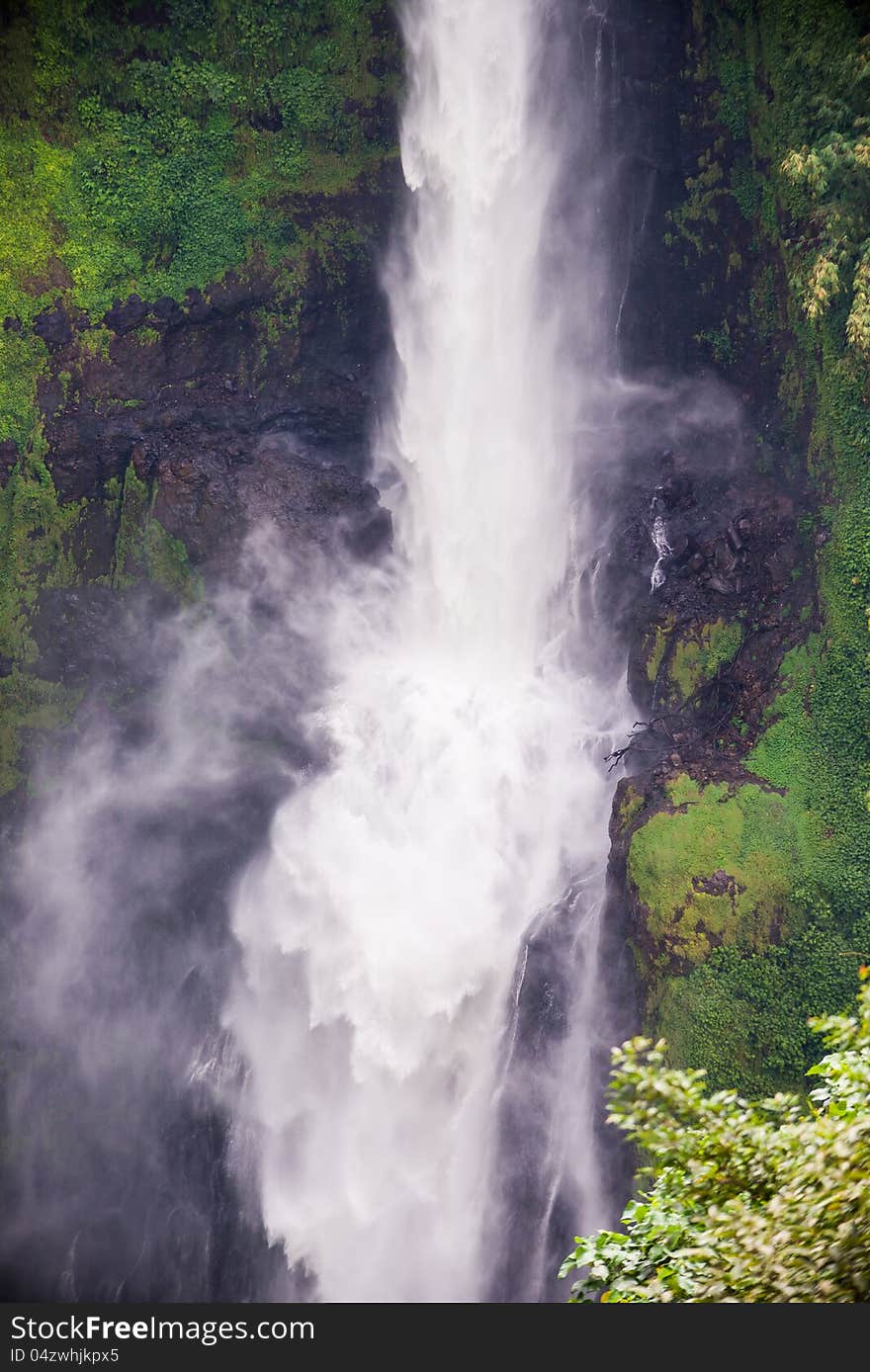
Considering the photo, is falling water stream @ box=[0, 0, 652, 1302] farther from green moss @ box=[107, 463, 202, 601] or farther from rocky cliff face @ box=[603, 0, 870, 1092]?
rocky cliff face @ box=[603, 0, 870, 1092]

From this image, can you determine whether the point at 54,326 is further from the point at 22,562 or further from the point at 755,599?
the point at 755,599

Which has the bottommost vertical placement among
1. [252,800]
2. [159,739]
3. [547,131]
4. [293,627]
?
[252,800]

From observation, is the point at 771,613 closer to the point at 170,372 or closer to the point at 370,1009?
the point at 370,1009

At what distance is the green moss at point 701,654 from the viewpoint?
14.8 metres

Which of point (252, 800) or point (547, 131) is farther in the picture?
point (252, 800)

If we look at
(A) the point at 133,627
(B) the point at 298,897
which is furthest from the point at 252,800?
(A) the point at 133,627

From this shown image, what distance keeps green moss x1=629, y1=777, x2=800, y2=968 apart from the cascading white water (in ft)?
6.90

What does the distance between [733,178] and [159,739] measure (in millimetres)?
11534

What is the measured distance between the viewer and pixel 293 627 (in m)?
17.7

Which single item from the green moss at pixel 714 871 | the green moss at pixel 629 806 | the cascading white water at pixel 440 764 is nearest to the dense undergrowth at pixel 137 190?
the cascading white water at pixel 440 764

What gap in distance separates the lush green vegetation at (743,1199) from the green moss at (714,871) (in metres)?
6.72

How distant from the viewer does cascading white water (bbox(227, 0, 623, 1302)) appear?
14.5 m

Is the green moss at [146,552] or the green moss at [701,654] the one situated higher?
the green moss at [146,552]

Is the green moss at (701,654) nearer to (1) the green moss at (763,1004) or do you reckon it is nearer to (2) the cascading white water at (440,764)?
(2) the cascading white water at (440,764)
